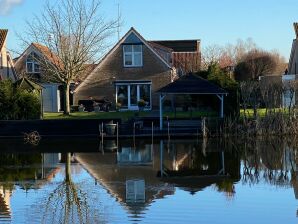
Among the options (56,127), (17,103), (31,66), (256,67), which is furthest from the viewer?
(256,67)

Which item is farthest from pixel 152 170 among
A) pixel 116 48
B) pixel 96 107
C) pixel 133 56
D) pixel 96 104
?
pixel 133 56

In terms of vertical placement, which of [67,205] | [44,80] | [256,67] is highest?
[256,67]

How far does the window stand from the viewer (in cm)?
4588

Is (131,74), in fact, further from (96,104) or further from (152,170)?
(152,170)

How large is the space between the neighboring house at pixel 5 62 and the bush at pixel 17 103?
1089cm

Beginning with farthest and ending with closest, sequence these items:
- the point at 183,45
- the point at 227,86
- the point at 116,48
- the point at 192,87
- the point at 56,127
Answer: the point at 183,45
the point at 116,48
the point at 227,86
the point at 192,87
the point at 56,127

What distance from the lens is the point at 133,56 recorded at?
46.2 m

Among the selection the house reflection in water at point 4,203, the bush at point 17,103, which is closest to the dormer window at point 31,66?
the bush at point 17,103

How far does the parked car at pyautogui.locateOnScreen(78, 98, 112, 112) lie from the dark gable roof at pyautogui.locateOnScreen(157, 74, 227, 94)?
11548 millimetres

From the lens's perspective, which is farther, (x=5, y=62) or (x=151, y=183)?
(x=5, y=62)

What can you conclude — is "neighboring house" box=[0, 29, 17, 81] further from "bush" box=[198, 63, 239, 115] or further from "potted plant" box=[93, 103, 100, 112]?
"bush" box=[198, 63, 239, 115]

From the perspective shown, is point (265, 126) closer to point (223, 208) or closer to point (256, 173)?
point (256, 173)

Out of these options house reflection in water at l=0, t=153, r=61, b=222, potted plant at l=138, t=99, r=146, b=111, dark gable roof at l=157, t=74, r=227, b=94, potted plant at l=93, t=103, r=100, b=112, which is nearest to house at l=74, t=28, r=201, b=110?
potted plant at l=138, t=99, r=146, b=111

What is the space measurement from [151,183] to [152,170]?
2.89 m
